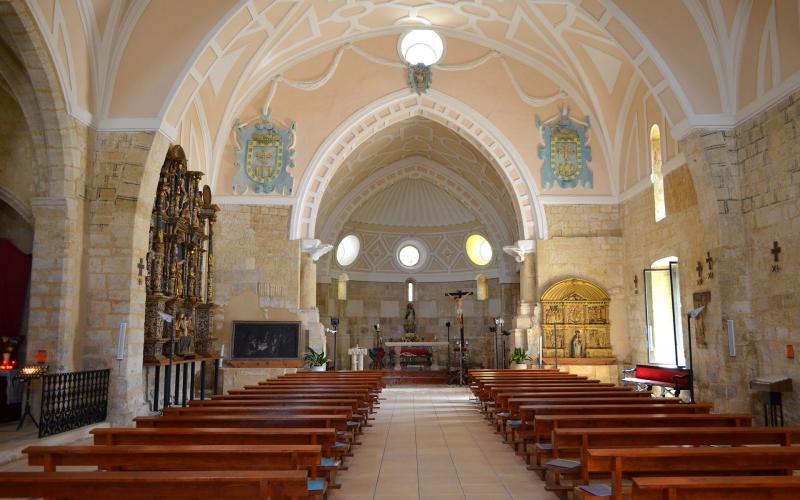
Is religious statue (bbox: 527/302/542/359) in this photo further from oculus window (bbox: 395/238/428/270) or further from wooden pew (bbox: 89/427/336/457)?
wooden pew (bbox: 89/427/336/457)

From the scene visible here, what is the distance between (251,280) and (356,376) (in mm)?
5663

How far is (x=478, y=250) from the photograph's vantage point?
26906 mm

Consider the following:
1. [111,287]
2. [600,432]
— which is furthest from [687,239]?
[111,287]

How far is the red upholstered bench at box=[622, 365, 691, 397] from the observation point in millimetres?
12086

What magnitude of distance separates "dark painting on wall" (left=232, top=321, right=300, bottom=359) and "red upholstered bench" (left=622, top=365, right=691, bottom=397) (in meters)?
8.66

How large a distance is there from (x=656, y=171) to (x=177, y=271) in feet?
37.5

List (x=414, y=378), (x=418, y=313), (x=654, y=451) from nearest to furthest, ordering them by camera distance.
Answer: (x=654, y=451), (x=414, y=378), (x=418, y=313)

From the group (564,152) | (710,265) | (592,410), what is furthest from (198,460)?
(564,152)

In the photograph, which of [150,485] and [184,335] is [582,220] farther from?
[150,485]

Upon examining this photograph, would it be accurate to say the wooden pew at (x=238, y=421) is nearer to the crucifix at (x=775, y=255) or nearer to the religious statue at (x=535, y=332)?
the crucifix at (x=775, y=255)

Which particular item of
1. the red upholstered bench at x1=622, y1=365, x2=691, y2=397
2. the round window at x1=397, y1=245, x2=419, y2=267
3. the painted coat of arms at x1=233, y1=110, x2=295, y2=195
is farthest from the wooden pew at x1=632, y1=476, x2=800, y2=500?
the round window at x1=397, y1=245, x2=419, y2=267

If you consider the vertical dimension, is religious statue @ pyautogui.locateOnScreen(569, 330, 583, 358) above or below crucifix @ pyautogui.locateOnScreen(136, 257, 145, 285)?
below

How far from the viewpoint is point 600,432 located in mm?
5324

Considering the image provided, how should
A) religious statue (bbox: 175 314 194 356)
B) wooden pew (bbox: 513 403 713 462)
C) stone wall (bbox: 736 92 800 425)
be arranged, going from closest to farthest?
wooden pew (bbox: 513 403 713 462) → stone wall (bbox: 736 92 800 425) → religious statue (bbox: 175 314 194 356)
